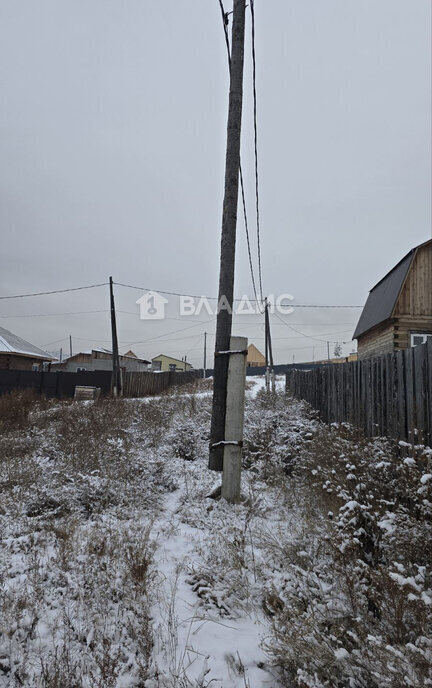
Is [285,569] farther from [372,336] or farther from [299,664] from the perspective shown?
[372,336]

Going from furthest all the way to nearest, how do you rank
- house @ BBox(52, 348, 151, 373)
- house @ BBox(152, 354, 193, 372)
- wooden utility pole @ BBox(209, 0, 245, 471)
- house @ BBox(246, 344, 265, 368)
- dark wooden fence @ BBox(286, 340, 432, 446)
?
house @ BBox(152, 354, 193, 372) < house @ BBox(246, 344, 265, 368) < house @ BBox(52, 348, 151, 373) < wooden utility pole @ BBox(209, 0, 245, 471) < dark wooden fence @ BBox(286, 340, 432, 446)

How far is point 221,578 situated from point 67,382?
20255mm

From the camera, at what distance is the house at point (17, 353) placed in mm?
26406

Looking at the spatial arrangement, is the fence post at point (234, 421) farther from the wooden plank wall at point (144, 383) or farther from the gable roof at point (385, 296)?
the wooden plank wall at point (144, 383)

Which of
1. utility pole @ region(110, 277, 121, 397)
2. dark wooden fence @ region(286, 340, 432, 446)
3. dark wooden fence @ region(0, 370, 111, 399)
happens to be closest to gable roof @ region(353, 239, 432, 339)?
dark wooden fence @ region(286, 340, 432, 446)

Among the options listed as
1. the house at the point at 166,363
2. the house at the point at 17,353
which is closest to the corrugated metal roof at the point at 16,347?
the house at the point at 17,353

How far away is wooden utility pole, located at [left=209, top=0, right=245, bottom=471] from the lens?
530 centimetres

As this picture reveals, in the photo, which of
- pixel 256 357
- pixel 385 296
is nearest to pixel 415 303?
pixel 385 296

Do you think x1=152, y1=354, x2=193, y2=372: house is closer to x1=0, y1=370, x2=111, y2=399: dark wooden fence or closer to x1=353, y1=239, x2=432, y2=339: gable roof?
x1=0, y1=370, x2=111, y2=399: dark wooden fence

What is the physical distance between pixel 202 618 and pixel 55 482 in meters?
3.10

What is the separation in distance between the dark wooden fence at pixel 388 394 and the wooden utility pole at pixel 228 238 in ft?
6.91

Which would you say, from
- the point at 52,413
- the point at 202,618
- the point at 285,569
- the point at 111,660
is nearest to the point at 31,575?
the point at 111,660

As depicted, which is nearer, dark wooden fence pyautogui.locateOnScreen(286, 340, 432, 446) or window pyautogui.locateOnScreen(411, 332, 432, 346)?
dark wooden fence pyautogui.locateOnScreen(286, 340, 432, 446)

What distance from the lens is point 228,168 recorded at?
18.6ft
